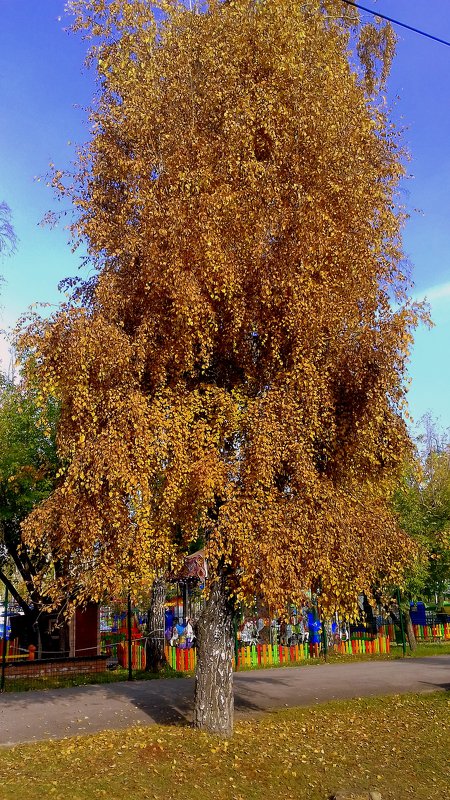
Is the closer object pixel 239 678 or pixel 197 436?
pixel 197 436

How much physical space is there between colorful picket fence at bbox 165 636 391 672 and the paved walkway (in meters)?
1.33

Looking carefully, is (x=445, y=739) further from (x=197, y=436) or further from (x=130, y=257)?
(x=130, y=257)

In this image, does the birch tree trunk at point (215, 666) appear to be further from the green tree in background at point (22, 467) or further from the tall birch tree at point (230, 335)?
the green tree in background at point (22, 467)

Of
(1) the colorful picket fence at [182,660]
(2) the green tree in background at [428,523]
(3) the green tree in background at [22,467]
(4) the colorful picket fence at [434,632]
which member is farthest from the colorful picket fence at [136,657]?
(4) the colorful picket fence at [434,632]

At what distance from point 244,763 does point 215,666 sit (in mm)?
1686

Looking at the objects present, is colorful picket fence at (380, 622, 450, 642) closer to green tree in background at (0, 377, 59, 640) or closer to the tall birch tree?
green tree in background at (0, 377, 59, 640)

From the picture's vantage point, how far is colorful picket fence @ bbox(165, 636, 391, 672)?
1881cm

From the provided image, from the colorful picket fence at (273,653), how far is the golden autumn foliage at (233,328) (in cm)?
880

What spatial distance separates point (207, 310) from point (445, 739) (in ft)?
24.4

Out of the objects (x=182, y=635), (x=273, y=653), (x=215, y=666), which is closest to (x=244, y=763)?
(x=215, y=666)

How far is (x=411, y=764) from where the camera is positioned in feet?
30.1

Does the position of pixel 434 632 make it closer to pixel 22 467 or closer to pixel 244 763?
pixel 22 467

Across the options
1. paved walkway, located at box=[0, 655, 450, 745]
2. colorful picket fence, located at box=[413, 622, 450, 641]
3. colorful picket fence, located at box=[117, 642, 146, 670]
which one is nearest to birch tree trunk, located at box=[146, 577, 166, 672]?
colorful picket fence, located at box=[117, 642, 146, 670]

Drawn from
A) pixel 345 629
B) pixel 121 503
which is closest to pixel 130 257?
pixel 121 503
